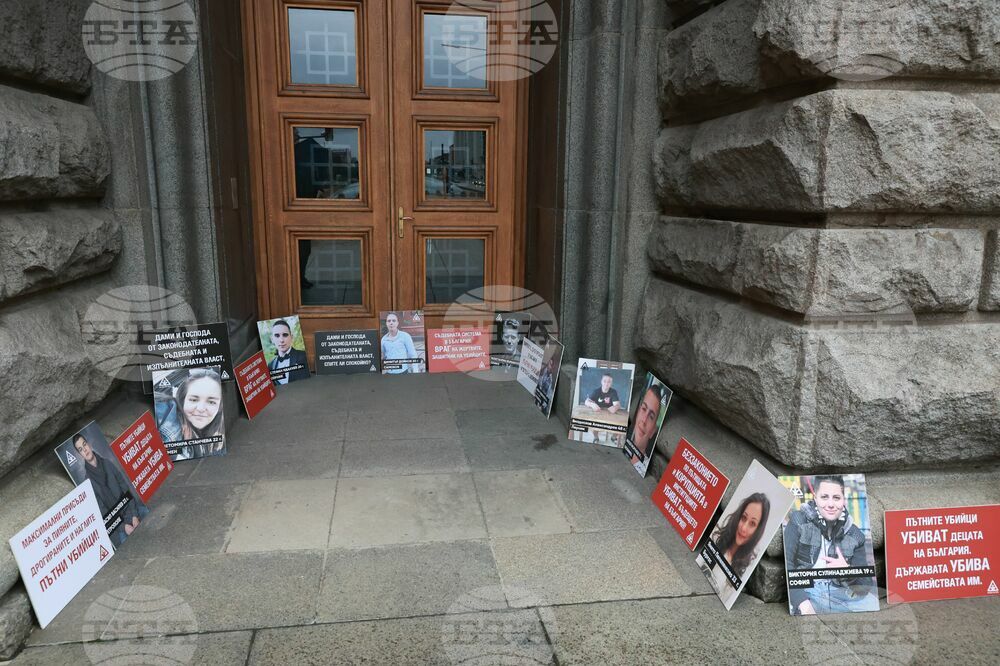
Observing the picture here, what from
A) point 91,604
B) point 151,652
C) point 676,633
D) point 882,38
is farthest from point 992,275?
point 91,604

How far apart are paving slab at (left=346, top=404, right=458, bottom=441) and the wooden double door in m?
1.18

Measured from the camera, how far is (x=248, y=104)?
475 centimetres

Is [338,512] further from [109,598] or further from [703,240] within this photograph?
[703,240]

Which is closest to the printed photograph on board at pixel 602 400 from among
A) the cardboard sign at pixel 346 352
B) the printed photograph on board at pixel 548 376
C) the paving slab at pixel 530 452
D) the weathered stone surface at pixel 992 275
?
the paving slab at pixel 530 452

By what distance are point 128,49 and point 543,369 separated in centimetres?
279

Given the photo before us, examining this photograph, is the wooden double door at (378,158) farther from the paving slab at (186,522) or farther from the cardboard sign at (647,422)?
the paving slab at (186,522)

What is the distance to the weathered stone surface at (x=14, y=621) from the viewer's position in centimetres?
211

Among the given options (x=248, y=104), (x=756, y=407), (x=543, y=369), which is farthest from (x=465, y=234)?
(x=756, y=407)

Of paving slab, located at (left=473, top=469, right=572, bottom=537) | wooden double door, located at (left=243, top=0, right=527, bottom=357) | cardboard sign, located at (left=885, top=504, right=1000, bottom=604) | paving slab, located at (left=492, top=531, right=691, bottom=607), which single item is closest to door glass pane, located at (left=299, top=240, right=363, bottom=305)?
wooden double door, located at (left=243, top=0, right=527, bottom=357)

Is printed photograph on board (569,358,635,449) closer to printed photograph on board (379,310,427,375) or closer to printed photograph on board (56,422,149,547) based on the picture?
printed photograph on board (379,310,427,375)

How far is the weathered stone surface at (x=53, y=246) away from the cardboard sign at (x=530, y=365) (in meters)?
2.47

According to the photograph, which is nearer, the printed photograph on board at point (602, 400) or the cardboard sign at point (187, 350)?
the cardboard sign at point (187, 350)

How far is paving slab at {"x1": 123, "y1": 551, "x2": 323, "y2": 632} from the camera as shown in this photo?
2320mm

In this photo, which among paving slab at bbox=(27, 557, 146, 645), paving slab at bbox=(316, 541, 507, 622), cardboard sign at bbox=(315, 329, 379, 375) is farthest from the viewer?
cardboard sign at bbox=(315, 329, 379, 375)
